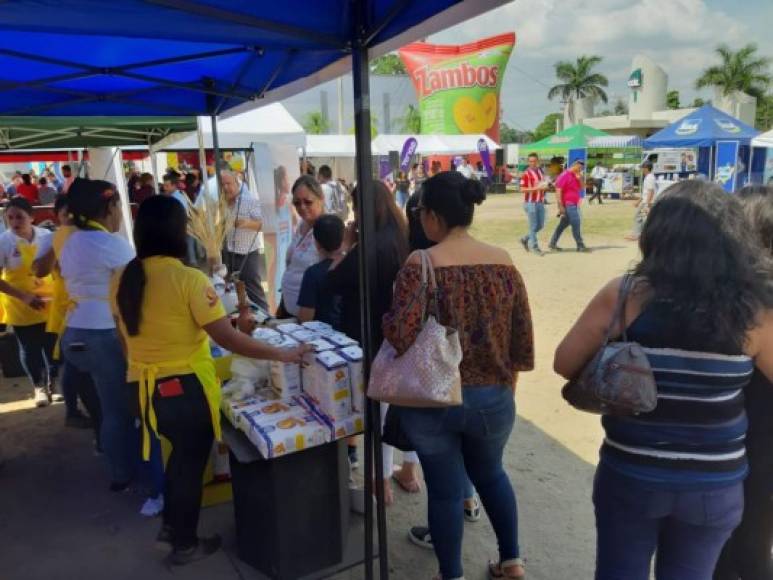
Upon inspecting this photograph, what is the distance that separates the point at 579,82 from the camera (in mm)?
57031

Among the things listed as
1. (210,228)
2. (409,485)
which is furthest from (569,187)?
(409,485)

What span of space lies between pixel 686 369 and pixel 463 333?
740 millimetres

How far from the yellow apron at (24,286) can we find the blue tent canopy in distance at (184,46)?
110 cm

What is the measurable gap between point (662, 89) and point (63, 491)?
63.4 m

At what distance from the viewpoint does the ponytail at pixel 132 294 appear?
2.20 m

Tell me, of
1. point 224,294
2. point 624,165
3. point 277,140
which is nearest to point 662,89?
point 624,165

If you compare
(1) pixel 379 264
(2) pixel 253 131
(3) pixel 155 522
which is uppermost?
(2) pixel 253 131

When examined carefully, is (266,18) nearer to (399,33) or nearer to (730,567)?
(399,33)

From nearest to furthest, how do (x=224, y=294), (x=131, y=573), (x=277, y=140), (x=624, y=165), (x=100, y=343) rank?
(x=131, y=573) < (x=100, y=343) < (x=224, y=294) < (x=277, y=140) < (x=624, y=165)

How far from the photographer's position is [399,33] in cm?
208

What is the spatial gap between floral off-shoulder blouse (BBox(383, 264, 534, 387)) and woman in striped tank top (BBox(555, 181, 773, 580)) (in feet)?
1.45

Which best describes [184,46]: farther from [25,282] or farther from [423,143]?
[423,143]

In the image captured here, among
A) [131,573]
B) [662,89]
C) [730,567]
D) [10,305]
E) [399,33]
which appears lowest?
[131,573]

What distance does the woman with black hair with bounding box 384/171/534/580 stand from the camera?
6.36 feet
